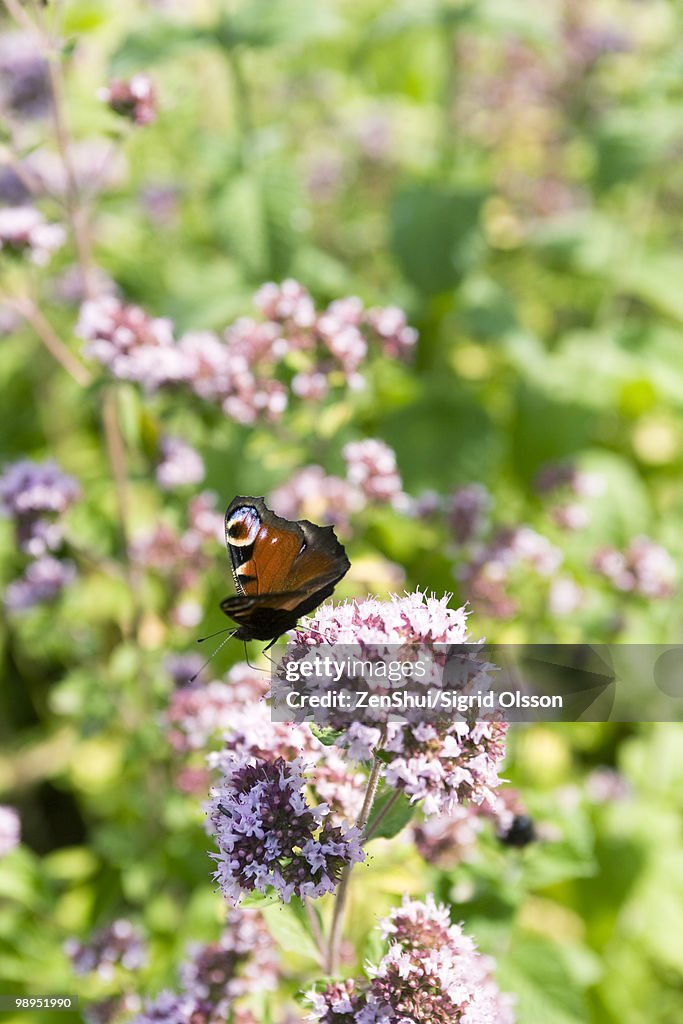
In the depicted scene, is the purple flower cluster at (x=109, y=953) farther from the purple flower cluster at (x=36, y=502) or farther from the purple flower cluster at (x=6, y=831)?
the purple flower cluster at (x=36, y=502)

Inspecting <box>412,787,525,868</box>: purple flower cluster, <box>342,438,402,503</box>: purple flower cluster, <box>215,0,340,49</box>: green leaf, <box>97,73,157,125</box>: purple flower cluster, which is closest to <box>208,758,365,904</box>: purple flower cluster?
<box>412,787,525,868</box>: purple flower cluster

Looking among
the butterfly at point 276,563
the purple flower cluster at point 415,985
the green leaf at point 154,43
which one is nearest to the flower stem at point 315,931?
the purple flower cluster at point 415,985

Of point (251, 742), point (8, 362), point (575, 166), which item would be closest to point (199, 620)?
point (251, 742)

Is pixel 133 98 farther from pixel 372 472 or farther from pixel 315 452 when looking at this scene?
pixel 372 472

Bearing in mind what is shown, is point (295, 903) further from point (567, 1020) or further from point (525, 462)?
point (525, 462)

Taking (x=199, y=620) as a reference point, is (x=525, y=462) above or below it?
above

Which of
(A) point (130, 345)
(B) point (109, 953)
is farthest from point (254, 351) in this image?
(B) point (109, 953)
